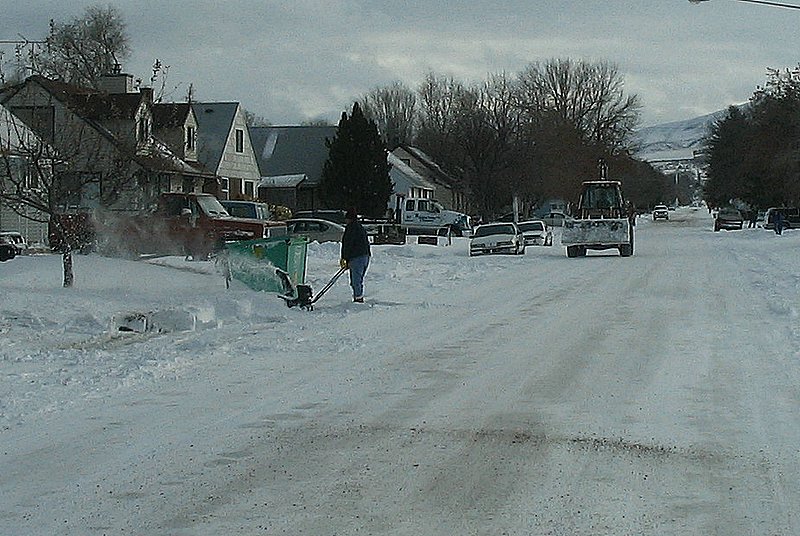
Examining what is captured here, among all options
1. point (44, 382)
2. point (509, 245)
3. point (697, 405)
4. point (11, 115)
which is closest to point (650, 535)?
point (697, 405)

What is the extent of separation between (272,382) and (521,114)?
225ft

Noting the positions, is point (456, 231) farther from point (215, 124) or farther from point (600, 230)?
point (600, 230)

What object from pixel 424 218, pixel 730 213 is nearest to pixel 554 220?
pixel 730 213

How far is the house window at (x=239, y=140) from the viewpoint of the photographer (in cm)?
6545

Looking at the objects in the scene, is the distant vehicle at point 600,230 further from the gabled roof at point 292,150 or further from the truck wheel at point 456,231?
the gabled roof at point 292,150

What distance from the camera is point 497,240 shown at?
41.2 meters

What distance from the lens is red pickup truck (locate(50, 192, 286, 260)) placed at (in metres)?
25.9

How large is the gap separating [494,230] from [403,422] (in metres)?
32.3

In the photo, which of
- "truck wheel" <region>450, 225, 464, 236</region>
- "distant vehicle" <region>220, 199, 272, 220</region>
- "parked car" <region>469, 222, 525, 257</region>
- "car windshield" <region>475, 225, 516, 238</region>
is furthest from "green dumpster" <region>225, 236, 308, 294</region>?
"truck wheel" <region>450, 225, 464, 236</region>

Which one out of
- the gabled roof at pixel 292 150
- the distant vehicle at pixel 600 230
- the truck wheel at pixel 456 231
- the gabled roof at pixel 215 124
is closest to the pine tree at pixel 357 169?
the truck wheel at pixel 456 231

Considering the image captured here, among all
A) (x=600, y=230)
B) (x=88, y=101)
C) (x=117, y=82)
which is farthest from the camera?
(x=117, y=82)

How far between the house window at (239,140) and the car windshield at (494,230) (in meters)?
26.9

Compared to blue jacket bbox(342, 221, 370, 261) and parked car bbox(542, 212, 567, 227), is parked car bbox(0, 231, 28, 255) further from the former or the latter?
parked car bbox(542, 212, 567, 227)

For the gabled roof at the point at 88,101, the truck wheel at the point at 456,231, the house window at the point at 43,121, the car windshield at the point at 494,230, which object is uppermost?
the gabled roof at the point at 88,101
